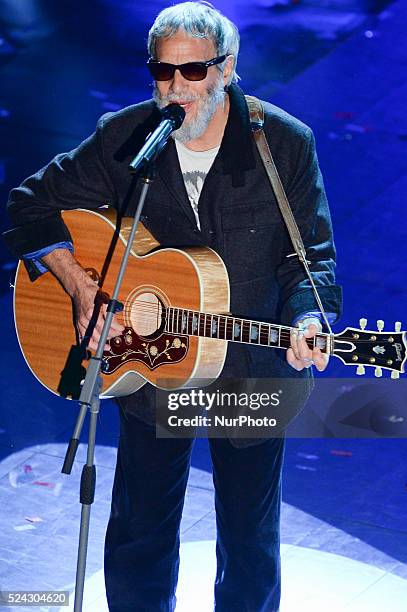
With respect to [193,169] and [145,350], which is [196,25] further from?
[145,350]

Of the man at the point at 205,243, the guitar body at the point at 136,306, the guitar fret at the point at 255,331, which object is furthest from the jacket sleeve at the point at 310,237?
the guitar body at the point at 136,306

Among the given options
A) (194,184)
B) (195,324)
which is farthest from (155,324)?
(194,184)

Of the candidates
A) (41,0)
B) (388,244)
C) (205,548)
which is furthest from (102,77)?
(205,548)

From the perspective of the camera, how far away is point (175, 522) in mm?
4352

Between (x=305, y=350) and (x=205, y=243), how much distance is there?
1.77ft

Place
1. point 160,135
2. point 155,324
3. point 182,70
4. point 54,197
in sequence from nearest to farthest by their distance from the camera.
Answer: point 160,135 → point 182,70 → point 155,324 → point 54,197

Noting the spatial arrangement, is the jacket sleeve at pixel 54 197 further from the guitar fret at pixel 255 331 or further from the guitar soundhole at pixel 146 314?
the guitar fret at pixel 255 331

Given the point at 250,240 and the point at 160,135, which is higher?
the point at 160,135

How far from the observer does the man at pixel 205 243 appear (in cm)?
400

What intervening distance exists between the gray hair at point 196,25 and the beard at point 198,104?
94mm

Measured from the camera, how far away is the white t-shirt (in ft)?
13.7

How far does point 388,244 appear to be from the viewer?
7.16 metres

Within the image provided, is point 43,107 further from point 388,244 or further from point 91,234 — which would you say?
point 91,234

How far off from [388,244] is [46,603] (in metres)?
3.23
